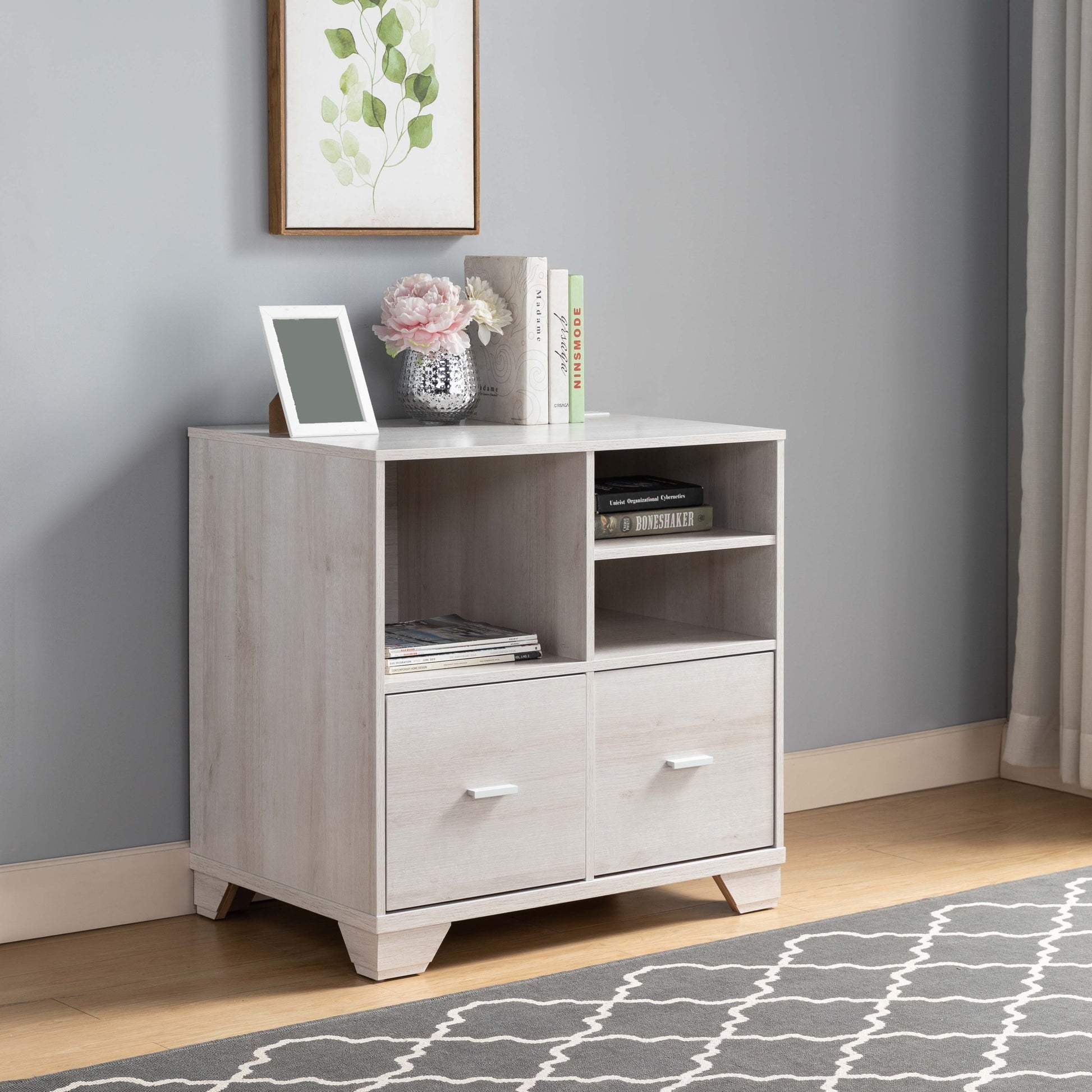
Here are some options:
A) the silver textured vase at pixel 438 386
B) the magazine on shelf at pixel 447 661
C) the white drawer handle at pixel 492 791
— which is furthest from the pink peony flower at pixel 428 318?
the white drawer handle at pixel 492 791

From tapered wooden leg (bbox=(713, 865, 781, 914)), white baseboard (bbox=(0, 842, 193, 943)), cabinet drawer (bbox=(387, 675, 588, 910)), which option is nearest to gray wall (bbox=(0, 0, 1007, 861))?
white baseboard (bbox=(0, 842, 193, 943))

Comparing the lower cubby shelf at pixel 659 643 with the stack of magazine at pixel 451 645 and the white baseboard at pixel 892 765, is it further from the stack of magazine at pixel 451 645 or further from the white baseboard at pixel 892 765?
the white baseboard at pixel 892 765

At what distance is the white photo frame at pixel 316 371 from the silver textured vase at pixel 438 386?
0.12 meters

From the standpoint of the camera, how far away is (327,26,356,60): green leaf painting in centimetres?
267

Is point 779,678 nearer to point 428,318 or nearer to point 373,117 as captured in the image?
point 428,318

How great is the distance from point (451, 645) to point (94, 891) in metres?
0.71

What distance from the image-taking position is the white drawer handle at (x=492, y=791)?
94.6 inches

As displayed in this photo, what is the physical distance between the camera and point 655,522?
2.64m

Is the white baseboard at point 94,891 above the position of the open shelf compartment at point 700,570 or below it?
below

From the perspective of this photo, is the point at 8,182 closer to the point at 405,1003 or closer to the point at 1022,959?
the point at 405,1003

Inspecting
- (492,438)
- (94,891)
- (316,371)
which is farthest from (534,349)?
(94,891)

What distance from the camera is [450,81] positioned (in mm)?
2793

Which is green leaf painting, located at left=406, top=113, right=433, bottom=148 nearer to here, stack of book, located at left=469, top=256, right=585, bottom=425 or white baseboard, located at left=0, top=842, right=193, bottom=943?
stack of book, located at left=469, top=256, right=585, bottom=425

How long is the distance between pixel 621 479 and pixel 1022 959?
37.9 inches
